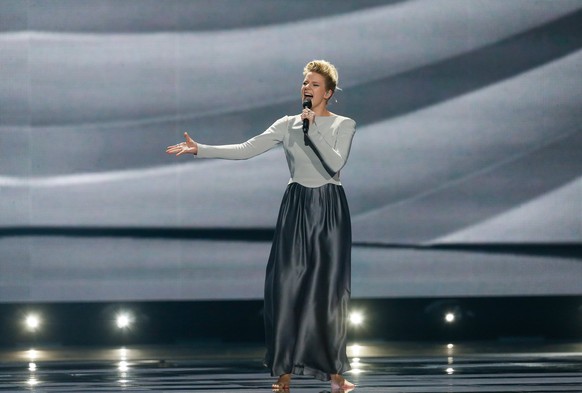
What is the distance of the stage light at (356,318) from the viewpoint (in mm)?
7816

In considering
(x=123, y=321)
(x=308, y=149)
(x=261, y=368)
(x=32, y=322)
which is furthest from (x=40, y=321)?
(x=308, y=149)

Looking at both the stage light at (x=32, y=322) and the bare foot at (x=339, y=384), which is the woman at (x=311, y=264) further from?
the stage light at (x=32, y=322)

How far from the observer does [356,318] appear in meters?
7.86

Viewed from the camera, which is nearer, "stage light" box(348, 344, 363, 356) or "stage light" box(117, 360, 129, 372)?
"stage light" box(117, 360, 129, 372)

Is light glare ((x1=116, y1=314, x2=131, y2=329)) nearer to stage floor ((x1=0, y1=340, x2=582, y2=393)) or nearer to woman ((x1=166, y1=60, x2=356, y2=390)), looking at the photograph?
stage floor ((x1=0, y1=340, x2=582, y2=393))

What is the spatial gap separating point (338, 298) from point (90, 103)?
2.69m

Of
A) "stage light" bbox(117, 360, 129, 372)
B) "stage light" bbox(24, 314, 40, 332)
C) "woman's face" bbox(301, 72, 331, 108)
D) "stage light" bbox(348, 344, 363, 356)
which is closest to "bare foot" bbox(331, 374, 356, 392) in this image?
"woman's face" bbox(301, 72, 331, 108)

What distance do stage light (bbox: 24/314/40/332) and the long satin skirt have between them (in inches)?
108

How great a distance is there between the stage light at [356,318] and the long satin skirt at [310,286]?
255 centimetres

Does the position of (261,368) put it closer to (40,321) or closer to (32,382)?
(32,382)

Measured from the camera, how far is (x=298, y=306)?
5266mm

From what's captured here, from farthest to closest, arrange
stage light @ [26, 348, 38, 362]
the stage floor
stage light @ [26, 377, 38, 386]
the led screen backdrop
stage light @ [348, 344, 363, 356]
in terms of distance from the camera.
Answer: the led screen backdrop
stage light @ [348, 344, 363, 356]
stage light @ [26, 348, 38, 362]
stage light @ [26, 377, 38, 386]
the stage floor

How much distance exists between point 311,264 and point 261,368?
1.10m

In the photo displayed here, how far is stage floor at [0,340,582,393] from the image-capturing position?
17.5 feet
